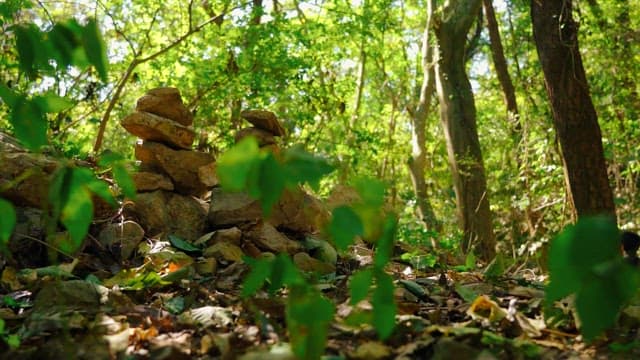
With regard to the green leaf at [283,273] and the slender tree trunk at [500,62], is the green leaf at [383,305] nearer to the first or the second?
the green leaf at [283,273]

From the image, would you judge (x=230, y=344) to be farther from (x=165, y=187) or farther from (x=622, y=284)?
(x=165, y=187)

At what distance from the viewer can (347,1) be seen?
40.7 ft

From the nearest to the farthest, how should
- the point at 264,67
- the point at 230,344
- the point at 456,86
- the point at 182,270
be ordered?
the point at 230,344 → the point at 182,270 → the point at 456,86 → the point at 264,67

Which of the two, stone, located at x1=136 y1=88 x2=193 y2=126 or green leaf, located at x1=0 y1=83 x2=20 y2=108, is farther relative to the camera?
stone, located at x1=136 y1=88 x2=193 y2=126

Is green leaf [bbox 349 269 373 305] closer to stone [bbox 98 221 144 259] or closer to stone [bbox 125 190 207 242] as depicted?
stone [bbox 98 221 144 259]

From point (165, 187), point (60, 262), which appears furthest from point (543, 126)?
point (60, 262)

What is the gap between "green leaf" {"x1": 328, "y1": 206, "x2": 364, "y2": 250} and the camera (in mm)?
1372

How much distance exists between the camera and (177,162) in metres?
4.29

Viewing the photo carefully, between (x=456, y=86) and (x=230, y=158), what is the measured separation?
8.34 m

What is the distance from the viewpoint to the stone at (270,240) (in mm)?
3867

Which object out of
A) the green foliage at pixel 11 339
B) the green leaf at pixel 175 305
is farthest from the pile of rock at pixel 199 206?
the green foliage at pixel 11 339

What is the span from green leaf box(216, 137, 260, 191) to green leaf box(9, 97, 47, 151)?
475 millimetres

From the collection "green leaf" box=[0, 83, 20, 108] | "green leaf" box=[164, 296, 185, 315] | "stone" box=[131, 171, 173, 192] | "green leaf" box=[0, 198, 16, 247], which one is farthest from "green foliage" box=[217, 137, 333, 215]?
"stone" box=[131, 171, 173, 192]

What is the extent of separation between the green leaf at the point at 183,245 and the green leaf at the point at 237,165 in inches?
92.5
